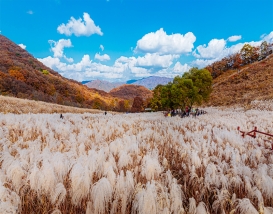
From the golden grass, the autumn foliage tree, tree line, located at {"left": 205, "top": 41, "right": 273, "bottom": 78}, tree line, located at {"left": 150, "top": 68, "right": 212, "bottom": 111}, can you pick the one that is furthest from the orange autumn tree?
tree line, located at {"left": 205, "top": 41, "right": 273, "bottom": 78}

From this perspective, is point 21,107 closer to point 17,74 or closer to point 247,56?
point 17,74

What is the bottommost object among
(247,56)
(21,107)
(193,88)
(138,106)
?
(138,106)

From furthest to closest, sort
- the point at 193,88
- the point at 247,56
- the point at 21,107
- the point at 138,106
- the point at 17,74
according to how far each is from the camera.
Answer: the point at 247,56, the point at 138,106, the point at 17,74, the point at 193,88, the point at 21,107

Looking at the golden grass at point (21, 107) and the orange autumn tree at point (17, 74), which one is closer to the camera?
the golden grass at point (21, 107)

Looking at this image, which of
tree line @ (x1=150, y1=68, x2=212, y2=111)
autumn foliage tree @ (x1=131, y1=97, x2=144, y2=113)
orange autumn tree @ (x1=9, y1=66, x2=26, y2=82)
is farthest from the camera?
autumn foliage tree @ (x1=131, y1=97, x2=144, y2=113)

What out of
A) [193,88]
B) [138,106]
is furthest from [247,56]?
[193,88]

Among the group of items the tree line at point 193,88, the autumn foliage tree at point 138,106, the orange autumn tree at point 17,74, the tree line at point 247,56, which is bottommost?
the autumn foliage tree at point 138,106

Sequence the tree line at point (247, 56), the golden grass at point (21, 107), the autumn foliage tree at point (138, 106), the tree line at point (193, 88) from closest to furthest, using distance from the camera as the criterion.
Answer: the golden grass at point (21, 107) → the tree line at point (193, 88) → the autumn foliage tree at point (138, 106) → the tree line at point (247, 56)

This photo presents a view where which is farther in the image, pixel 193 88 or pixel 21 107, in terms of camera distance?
pixel 193 88

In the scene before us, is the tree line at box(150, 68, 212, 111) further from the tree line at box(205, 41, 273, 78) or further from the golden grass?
the tree line at box(205, 41, 273, 78)

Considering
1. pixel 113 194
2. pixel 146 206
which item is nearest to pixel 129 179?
pixel 113 194

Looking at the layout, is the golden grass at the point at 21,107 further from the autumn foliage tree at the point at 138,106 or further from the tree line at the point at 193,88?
the autumn foliage tree at the point at 138,106

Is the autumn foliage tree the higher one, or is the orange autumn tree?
the orange autumn tree

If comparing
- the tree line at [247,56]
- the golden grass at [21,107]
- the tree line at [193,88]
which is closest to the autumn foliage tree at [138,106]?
the tree line at [247,56]
